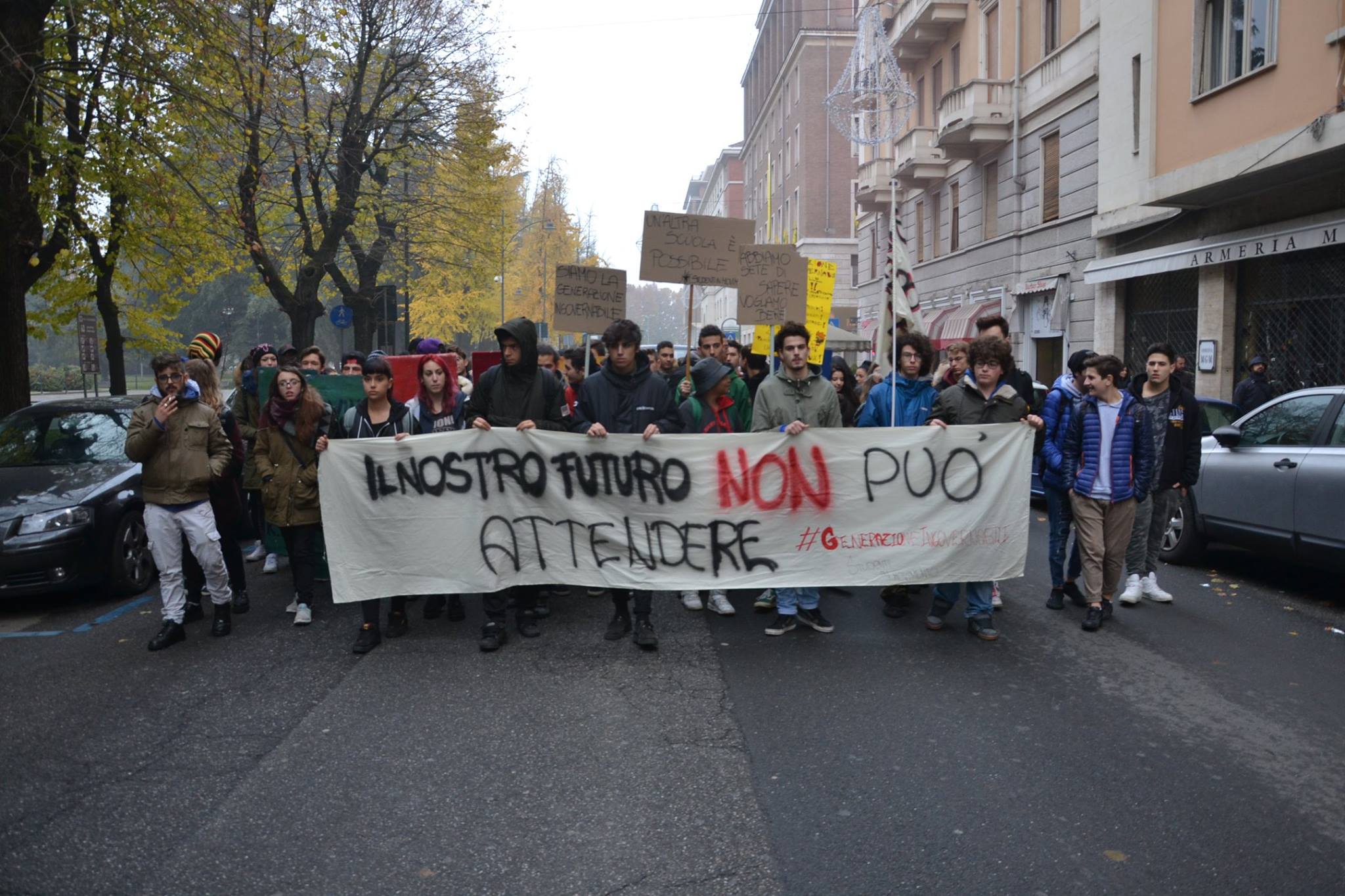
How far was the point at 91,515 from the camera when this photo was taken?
7.81 metres

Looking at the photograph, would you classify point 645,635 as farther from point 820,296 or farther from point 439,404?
point 820,296

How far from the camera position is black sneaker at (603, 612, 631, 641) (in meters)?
6.63

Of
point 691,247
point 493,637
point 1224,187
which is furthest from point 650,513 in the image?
point 1224,187

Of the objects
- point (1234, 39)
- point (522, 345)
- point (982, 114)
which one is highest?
point (982, 114)

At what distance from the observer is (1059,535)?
A: 7.58m

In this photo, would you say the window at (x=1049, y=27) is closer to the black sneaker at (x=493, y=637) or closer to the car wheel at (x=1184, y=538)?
the car wheel at (x=1184, y=538)

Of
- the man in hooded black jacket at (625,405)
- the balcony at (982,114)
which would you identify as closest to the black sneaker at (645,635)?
the man in hooded black jacket at (625,405)

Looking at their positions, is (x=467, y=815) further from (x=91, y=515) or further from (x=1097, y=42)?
(x=1097, y=42)

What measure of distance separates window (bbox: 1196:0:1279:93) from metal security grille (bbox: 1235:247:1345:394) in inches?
109

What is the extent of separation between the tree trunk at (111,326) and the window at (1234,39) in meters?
16.6

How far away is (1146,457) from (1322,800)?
335 centimetres

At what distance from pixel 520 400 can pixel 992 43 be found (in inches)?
909

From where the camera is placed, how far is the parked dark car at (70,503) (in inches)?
297

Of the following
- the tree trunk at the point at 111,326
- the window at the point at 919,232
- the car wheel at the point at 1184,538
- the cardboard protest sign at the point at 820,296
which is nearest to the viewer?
the car wheel at the point at 1184,538
